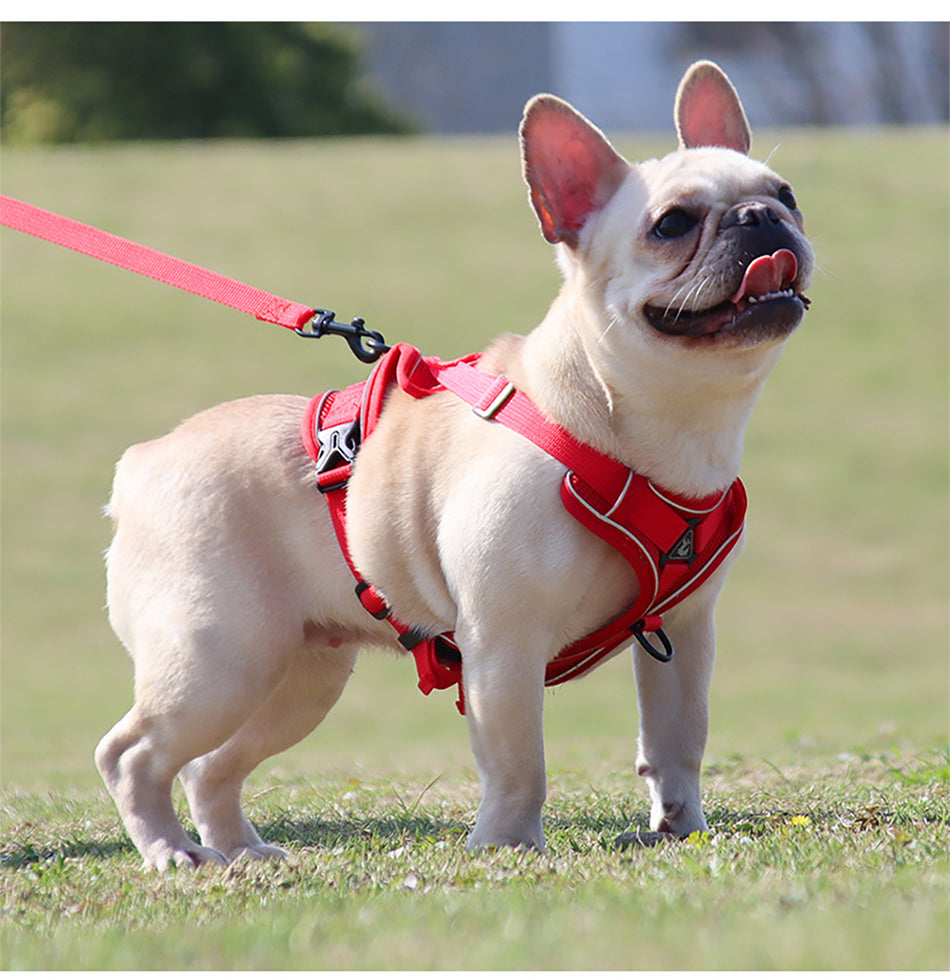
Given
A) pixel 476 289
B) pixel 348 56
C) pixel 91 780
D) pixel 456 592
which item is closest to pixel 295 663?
pixel 456 592

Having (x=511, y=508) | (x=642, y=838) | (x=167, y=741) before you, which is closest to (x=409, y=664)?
(x=167, y=741)

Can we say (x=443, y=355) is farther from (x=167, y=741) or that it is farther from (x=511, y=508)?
(x=511, y=508)

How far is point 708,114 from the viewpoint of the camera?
454cm

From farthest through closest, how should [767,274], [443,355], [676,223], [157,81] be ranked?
1. [157,81]
2. [443,355]
3. [676,223]
4. [767,274]

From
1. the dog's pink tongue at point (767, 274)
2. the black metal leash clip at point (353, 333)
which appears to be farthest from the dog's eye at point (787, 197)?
the black metal leash clip at point (353, 333)

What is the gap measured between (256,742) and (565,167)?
2.36 meters

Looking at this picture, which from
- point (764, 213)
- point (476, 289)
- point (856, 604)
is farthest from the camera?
point (476, 289)

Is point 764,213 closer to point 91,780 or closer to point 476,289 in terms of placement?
point 91,780

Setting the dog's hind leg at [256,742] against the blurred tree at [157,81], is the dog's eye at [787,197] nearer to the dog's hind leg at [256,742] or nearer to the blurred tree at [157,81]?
the dog's hind leg at [256,742]

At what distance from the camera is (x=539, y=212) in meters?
4.13

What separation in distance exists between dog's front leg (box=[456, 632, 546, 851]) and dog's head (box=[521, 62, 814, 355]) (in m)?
1.01

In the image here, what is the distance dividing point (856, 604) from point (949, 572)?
1.63 metres

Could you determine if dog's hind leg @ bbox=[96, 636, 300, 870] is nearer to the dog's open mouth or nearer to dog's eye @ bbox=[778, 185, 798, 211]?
the dog's open mouth

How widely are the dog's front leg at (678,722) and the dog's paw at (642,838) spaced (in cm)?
9
